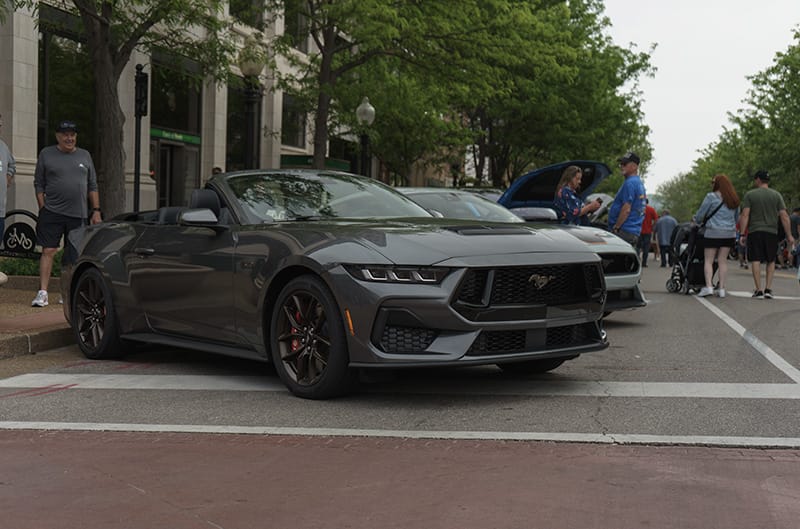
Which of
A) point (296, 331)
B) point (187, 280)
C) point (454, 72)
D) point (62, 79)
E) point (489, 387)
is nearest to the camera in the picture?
point (296, 331)

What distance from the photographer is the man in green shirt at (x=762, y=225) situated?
15539 mm

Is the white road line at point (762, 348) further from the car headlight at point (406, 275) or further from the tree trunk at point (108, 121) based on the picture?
the tree trunk at point (108, 121)

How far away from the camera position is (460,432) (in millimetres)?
5375

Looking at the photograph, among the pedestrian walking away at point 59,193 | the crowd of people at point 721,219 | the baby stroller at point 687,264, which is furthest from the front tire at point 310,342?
the baby stroller at point 687,264

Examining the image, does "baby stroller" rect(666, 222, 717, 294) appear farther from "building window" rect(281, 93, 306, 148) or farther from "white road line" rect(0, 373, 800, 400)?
"building window" rect(281, 93, 306, 148)

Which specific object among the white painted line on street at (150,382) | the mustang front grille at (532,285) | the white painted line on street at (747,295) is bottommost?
the white painted line on street at (150,382)

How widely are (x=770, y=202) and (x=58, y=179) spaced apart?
10.1 metres

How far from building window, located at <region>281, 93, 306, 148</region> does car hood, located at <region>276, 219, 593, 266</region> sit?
27.2m

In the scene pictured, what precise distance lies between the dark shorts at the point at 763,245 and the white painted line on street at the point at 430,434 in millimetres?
10998

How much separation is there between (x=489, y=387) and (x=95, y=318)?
334 cm

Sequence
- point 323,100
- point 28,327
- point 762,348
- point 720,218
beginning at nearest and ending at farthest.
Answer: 1. point 762,348
2. point 28,327
3. point 720,218
4. point 323,100

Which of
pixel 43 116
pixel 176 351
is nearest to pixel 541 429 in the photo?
pixel 176 351

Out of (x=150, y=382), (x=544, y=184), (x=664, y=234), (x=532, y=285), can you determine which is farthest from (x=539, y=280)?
(x=664, y=234)

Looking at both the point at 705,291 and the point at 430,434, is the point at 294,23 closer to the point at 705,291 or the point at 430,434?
the point at 705,291
